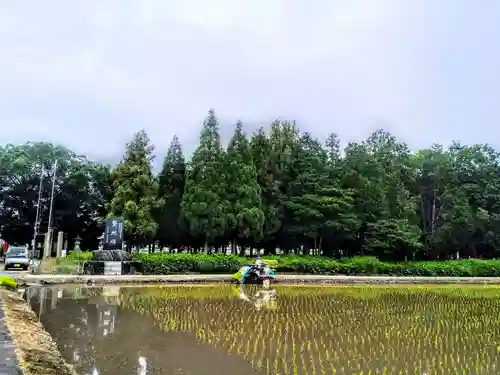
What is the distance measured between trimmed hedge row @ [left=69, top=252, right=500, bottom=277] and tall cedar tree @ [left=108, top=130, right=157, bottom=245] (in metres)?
4.22

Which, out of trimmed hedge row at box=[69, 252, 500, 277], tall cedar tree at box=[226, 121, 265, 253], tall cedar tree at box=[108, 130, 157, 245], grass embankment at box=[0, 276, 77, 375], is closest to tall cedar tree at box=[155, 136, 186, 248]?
tall cedar tree at box=[108, 130, 157, 245]

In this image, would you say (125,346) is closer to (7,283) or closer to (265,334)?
(265,334)

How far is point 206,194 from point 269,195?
5953 millimetres

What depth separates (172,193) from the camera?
1359 inches

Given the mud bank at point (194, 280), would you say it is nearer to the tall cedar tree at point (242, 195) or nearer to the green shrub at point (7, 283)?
the green shrub at point (7, 283)

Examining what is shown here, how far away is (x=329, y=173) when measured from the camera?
36031mm

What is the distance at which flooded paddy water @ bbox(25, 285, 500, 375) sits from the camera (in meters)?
6.98

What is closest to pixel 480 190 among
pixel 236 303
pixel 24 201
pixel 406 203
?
pixel 406 203

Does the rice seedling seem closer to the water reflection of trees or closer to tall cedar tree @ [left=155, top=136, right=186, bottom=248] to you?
the water reflection of trees

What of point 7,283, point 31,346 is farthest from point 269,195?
point 31,346

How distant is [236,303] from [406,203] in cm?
2532

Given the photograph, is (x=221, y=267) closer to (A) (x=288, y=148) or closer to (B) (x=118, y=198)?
(B) (x=118, y=198)

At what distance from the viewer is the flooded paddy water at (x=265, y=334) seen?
22.9 ft

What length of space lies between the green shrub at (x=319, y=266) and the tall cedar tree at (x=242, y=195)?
8.16 ft
